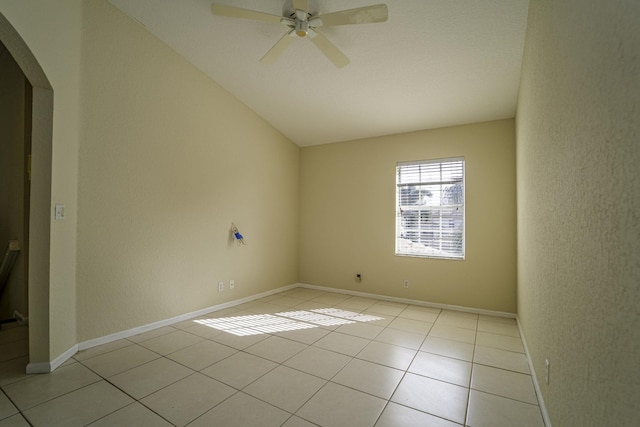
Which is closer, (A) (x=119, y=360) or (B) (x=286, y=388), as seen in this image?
(B) (x=286, y=388)

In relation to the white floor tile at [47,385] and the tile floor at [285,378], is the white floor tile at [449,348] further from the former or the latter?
the white floor tile at [47,385]

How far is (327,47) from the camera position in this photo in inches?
97.0

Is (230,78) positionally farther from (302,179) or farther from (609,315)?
(609,315)

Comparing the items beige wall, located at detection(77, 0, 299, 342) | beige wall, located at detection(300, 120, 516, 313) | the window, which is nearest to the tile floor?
beige wall, located at detection(77, 0, 299, 342)

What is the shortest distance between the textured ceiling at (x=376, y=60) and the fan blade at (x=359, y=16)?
1.02 feet

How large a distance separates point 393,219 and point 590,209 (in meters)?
3.25

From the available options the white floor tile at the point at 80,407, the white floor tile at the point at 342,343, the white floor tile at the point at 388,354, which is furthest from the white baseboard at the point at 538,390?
the white floor tile at the point at 80,407

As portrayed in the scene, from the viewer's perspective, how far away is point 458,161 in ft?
12.8

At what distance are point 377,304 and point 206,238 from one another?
2565 millimetres

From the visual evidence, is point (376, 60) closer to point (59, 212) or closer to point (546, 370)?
point (546, 370)

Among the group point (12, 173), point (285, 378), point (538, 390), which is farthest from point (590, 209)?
point (12, 173)

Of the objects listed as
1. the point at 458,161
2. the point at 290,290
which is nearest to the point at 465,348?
the point at 458,161

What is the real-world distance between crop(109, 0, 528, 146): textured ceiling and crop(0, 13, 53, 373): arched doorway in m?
1.33

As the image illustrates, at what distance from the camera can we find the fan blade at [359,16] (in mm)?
2018
